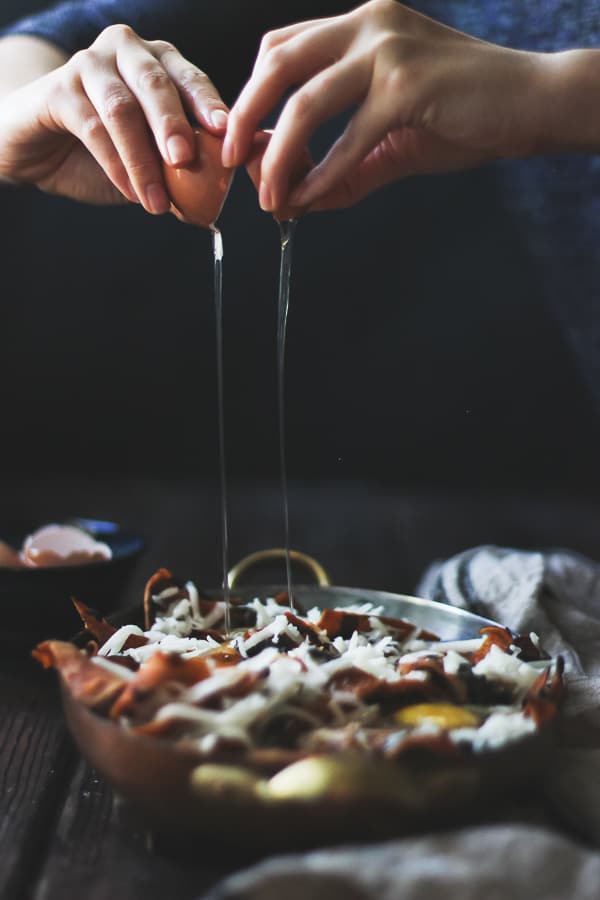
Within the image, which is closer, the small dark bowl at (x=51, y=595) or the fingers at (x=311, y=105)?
the fingers at (x=311, y=105)

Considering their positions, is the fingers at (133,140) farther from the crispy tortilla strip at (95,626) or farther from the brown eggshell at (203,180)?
the crispy tortilla strip at (95,626)

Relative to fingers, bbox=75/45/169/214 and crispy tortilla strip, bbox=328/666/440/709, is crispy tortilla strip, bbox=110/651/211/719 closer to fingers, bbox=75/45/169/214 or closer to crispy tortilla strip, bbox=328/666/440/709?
crispy tortilla strip, bbox=328/666/440/709

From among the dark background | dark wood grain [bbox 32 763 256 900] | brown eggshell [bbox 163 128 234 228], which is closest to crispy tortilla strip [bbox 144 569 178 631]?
dark wood grain [bbox 32 763 256 900]

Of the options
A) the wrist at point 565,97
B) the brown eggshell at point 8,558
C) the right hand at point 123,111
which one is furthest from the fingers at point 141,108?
the brown eggshell at point 8,558

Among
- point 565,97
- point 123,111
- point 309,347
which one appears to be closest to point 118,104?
point 123,111

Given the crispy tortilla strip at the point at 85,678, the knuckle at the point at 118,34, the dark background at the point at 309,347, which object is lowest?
the dark background at the point at 309,347
